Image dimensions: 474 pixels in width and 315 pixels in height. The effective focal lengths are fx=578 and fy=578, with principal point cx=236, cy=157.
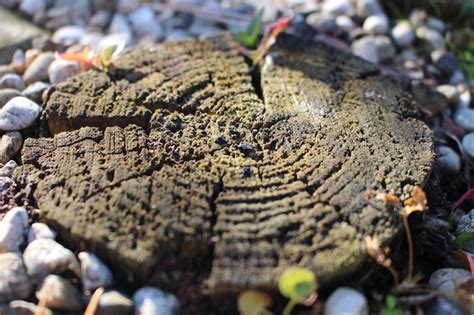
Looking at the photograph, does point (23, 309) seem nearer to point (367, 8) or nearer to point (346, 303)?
point (346, 303)

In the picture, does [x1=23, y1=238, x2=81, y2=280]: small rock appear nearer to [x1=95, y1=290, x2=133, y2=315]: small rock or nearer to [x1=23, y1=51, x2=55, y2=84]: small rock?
[x1=95, y1=290, x2=133, y2=315]: small rock

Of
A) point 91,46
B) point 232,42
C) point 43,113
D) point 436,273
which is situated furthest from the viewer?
point 91,46

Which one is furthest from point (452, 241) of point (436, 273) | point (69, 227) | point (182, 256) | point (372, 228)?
point (69, 227)

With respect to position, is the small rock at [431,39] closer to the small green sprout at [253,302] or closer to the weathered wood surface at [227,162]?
the weathered wood surface at [227,162]

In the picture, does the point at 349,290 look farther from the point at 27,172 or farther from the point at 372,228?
the point at 27,172

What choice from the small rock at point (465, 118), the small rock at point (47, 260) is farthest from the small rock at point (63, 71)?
the small rock at point (465, 118)

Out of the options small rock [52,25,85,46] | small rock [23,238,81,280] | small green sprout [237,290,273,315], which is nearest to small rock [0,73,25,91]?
small rock [52,25,85,46]

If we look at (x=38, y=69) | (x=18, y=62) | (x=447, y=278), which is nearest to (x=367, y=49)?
(x=447, y=278)
